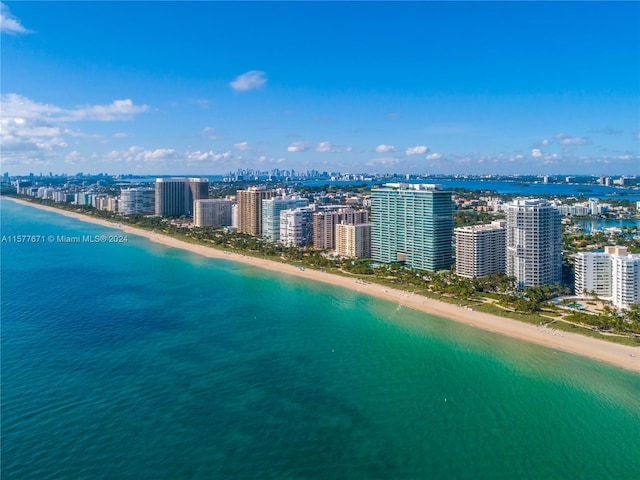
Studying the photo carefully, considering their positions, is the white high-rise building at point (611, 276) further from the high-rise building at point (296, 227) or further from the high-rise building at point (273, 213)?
the high-rise building at point (273, 213)

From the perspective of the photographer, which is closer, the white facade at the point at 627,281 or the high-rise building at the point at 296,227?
the white facade at the point at 627,281

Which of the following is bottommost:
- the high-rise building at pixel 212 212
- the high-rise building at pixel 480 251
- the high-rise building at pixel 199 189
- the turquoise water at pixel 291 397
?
the turquoise water at pixel 291 397

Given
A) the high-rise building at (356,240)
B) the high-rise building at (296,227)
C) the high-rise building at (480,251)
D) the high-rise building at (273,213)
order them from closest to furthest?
the high-rise building at (480,251), the high-rise building at (356,240), the high-rise building at (296,227), the high-rise building at (273,213)

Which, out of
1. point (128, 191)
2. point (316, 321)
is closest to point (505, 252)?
point (316, 321)

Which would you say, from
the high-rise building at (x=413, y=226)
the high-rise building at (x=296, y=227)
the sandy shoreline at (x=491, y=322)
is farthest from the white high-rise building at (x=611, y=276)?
the high-rise building at (x=296, y=227)

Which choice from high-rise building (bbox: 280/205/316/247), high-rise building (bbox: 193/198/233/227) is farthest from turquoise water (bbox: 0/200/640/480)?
high-rise building (bbox: 193/198/233/227)

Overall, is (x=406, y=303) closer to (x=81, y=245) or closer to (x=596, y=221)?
(x=81, y=245)
